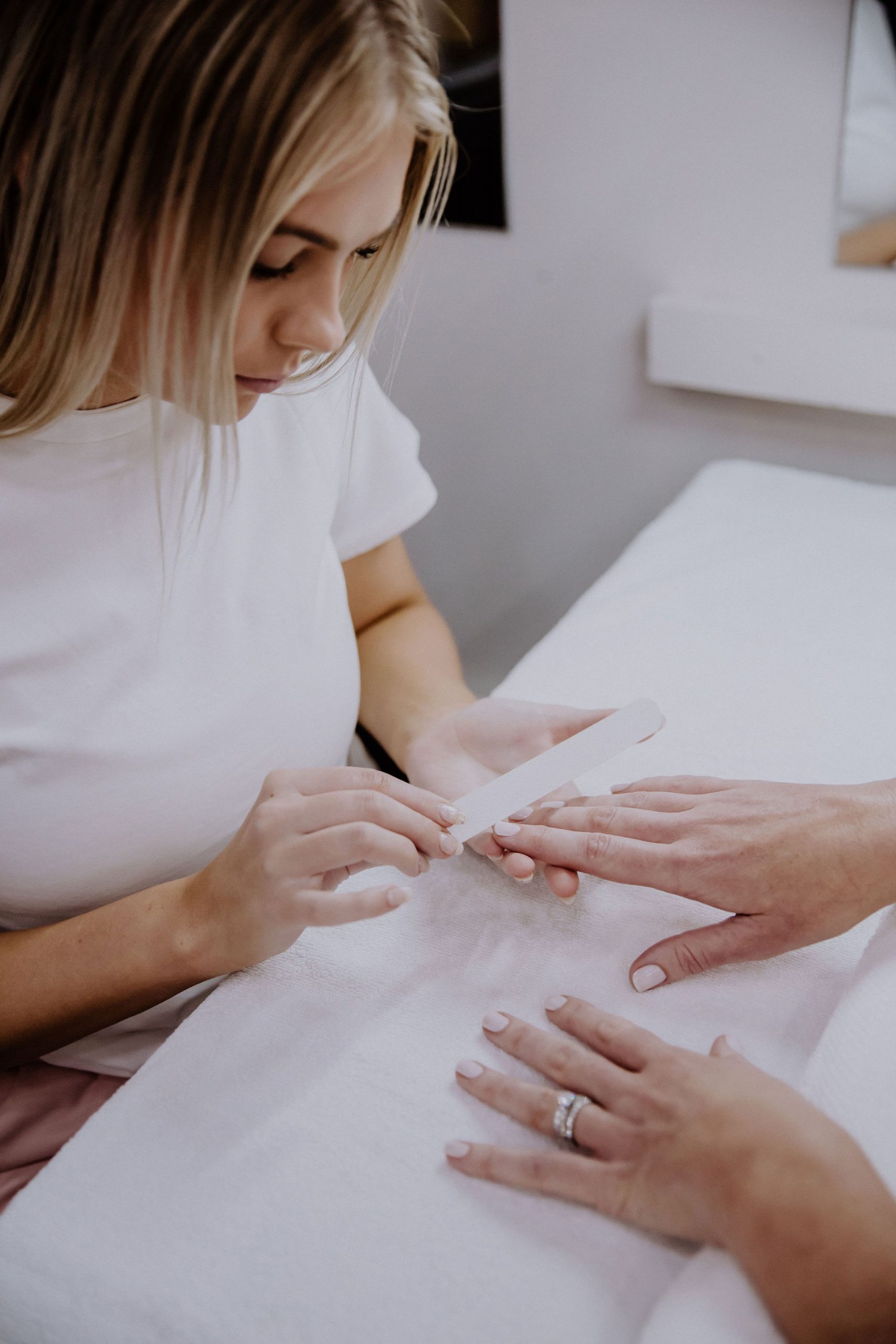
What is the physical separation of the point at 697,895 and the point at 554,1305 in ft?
0.88

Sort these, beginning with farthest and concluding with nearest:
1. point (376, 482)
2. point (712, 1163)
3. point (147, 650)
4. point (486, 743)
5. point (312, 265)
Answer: point (376, 482) < point (486, 743) < point (147, 650) < point (312, 265) < point (712, 1163)

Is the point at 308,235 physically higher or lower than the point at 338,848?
higher

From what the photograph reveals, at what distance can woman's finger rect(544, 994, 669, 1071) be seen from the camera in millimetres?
562

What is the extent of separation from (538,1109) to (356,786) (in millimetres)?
218

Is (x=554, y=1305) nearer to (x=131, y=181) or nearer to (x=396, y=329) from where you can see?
(x=131, y=181)

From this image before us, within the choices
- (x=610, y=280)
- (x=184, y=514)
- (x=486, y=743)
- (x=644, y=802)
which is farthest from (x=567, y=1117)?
(x=610, y=280)

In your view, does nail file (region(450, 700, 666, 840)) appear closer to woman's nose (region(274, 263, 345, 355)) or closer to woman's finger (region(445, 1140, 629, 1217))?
woman's finger (region(445, 1140, 629, 1217))

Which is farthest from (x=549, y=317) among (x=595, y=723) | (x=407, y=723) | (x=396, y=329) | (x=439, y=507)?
(x=595, y=723)

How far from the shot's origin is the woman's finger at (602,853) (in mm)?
681

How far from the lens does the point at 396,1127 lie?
1.86ft

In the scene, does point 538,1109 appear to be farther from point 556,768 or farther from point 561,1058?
point 556,768

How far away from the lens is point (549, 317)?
1501 mm

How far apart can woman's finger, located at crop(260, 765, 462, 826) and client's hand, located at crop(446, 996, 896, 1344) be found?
0.46 ft

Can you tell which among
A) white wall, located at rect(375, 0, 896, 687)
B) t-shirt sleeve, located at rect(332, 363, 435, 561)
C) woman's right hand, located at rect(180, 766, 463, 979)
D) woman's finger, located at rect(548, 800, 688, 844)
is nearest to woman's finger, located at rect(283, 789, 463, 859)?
woman's right hand, located at rect(180, 766, 463, 979)
